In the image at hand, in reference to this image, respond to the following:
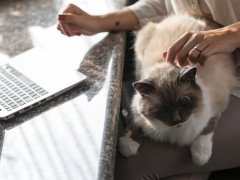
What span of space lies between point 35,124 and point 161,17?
77cm

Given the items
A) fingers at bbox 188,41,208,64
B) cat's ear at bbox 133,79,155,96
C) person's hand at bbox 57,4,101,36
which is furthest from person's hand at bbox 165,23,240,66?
person's hand at bbox 57,4,101,36

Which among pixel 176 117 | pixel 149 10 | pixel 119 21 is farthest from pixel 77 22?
pixel 176 117

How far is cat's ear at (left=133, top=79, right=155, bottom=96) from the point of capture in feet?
3.92

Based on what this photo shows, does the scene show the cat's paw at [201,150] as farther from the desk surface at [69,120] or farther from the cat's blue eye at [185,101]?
the desk surface at [69,120]

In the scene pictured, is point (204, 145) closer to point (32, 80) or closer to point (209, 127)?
point (209, 127)

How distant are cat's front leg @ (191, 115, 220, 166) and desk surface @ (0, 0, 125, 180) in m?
0.29

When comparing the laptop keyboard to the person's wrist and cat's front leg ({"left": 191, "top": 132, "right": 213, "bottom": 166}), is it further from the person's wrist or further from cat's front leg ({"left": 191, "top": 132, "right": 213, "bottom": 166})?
the person's wrist

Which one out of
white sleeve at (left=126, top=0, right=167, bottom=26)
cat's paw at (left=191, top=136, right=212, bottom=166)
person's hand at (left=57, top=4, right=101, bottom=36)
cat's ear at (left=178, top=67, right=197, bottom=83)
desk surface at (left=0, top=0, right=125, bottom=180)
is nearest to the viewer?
desk surface at (left=0, top=0, right=125, bottom=180)

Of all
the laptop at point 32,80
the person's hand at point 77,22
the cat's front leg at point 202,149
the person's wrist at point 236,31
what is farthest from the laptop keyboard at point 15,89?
the person's wrist at point 236,31

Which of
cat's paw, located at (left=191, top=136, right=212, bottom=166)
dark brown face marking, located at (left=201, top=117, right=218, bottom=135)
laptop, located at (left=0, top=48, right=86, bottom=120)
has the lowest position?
cat's paw, located at (left=191, top=136, right=212, bottom=166)

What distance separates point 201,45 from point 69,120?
447 mm

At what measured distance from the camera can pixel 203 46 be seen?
49.6 inches

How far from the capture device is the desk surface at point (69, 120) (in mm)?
984

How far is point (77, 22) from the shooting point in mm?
1488
